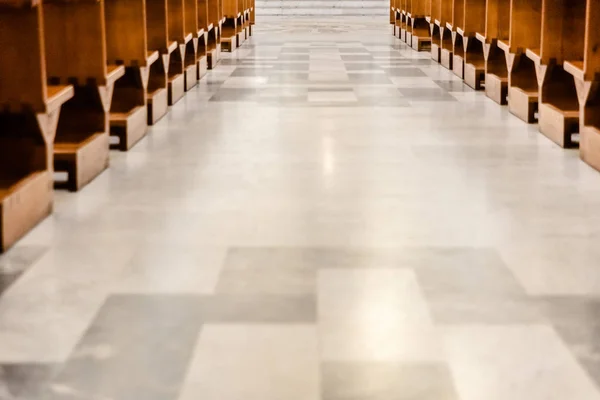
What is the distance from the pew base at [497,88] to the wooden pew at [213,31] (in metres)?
2.69

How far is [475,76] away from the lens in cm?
612

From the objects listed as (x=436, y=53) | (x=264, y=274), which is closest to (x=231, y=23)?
(x=436, y=53)

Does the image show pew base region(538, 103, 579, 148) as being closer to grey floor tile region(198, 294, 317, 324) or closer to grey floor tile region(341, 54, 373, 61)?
grey floor tile region(198, 294, 317, 324)

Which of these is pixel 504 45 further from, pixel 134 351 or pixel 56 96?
pixel 134 351

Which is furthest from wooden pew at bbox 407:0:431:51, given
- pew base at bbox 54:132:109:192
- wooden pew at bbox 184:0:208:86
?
pew base at bbox 54:132:109:192

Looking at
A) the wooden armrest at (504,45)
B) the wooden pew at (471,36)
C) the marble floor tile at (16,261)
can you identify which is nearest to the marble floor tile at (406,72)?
the wooden pew at (471,36)

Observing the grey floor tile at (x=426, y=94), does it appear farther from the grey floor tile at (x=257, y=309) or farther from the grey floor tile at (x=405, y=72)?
the grey floor tile at (x=257, y=309)

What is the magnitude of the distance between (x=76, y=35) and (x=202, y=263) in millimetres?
Answer: 1718

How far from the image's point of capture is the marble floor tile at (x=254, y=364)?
1.65 metres

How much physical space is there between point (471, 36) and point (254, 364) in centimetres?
511

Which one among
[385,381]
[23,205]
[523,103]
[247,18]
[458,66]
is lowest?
[385,381]

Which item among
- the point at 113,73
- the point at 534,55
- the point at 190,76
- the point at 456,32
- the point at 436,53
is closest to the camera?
the point at 113,73

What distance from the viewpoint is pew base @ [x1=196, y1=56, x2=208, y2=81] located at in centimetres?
673

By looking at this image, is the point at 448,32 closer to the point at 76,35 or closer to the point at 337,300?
the point at 76,35
